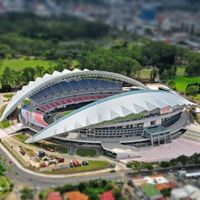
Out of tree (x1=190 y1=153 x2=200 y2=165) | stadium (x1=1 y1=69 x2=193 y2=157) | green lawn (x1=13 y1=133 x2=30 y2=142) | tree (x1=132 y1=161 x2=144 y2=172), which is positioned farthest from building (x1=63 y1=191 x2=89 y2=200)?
green lawn (x1=13 y1=133 x2=30 y2=142)

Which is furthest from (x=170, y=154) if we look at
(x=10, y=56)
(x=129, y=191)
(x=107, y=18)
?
(x=107, y=18)

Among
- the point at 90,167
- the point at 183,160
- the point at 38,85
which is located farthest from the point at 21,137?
the point at 183,160

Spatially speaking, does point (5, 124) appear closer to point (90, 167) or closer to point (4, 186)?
point (4, 186)

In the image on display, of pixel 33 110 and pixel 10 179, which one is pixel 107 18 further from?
pixel 10 179

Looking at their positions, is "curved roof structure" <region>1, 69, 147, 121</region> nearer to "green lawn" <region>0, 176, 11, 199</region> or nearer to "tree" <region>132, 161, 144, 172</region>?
"green lawn" <region>0, 176, 11, 199</region>

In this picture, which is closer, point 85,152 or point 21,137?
point 85,152

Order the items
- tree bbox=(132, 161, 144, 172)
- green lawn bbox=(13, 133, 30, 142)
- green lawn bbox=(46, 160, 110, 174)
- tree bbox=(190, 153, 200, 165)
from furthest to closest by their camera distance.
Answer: green lawn bbox=(13, 133, 30, 142), tree bbox=(190, 153, 200, 165), tree bbox=(132, 161, 144, 172), green lawn bbox=(46, 160, 110, 174)

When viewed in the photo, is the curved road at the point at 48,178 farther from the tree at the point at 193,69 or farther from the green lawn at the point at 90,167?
the tree at the point at 193,69

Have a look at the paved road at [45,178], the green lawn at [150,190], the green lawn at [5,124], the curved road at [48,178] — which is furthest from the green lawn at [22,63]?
the green lawn at [150,190]
